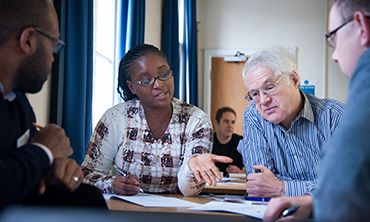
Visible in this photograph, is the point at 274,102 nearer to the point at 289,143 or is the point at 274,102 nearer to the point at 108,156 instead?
the point at 289,143

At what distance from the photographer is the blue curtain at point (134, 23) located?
398cm

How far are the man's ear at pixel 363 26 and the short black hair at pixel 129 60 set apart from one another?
1.53 meters

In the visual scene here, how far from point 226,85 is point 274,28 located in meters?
1.04

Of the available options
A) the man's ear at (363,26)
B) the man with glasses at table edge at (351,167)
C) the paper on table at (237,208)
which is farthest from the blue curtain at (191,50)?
the man with glasses at table edge at (351,167)

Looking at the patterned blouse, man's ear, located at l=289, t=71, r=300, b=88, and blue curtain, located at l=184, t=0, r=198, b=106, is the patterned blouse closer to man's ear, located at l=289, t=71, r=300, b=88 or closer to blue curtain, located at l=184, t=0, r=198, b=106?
man's ear, located at l=289, t=71, r=300, b=88

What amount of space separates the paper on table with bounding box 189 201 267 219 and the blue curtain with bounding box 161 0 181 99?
3398 mm

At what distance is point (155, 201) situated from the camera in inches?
73.4

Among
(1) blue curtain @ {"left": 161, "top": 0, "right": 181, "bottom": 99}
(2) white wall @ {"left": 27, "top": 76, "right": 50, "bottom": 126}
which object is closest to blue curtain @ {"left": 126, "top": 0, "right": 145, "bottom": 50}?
(1) blue curtain @ {"left": 161, "top": 0, "right": 181, "bottom": 99}

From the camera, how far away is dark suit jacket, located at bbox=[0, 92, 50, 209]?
1128 millimetres

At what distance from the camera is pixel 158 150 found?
2.31 m

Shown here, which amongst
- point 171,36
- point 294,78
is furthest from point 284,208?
point 171,36

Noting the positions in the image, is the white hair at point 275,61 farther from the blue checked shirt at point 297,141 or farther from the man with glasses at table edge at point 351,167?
the man with glasses at table edge at point 351,167

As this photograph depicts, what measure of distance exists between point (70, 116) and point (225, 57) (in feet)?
14.2

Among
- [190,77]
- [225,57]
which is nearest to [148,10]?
[190,77]
